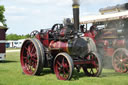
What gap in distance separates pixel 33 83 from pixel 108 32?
5.37m

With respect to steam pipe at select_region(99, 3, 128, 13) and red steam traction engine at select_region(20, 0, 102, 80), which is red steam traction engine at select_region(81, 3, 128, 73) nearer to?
steam pipe at select_region(99, 3, 128, 13)

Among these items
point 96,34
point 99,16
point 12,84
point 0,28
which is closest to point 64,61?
point 12,84

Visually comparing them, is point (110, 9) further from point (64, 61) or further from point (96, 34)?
point (64, 61)

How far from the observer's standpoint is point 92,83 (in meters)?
6.47

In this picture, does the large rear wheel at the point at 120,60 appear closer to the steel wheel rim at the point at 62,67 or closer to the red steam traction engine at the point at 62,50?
the red steam traction engine at the point at 62,50

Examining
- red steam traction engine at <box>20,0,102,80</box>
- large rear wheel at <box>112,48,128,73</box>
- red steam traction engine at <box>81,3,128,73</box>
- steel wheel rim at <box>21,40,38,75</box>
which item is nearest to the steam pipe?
red steam traction engine at <box>81,3,128,73</box>

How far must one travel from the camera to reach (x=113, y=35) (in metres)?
10.6

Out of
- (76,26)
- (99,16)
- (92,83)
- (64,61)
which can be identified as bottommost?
(92,83)

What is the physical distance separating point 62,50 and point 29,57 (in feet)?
4.67

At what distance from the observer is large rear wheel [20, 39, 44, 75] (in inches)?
311

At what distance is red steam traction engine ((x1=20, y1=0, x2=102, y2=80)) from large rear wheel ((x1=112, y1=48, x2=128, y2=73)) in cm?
184

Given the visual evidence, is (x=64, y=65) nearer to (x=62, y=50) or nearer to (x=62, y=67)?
(x=62, y=67)

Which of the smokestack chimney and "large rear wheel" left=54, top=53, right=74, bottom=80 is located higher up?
the smokestack chimney

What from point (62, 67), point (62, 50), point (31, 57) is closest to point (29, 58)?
point (31, 57)
